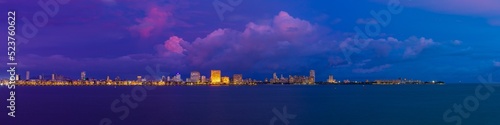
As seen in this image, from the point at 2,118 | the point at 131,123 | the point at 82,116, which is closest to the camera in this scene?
the point at 131,123

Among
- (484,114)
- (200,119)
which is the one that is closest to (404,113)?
(484,114)

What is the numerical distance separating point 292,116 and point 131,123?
18.5 meters

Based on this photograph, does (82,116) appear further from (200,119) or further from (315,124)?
(315,124)

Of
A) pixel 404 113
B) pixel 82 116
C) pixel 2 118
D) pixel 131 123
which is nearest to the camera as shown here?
pixel 131 123

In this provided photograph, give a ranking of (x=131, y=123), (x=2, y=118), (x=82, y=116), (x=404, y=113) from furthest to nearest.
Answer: (x=404, y=113) → (x=82, y=116) → (x=2, y=118) → (x=131, y=123)

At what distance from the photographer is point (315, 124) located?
48.2 meters

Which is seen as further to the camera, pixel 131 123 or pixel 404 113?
pixel 404 113

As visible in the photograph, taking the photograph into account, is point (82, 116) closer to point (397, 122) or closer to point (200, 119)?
point (200, 119)

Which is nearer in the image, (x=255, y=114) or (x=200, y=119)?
(x=200, y=119)

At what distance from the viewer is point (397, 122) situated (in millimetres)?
49469

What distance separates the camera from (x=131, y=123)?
46625mm

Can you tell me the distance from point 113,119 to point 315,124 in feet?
67.5

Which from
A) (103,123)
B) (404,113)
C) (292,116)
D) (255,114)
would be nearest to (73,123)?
(103,123)

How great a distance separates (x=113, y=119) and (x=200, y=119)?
29.3 feet
